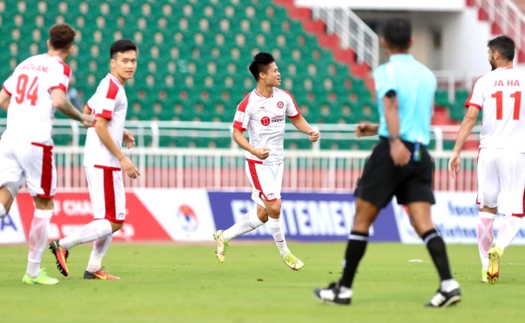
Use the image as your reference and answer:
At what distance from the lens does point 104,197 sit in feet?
31.2

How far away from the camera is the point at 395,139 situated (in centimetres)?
729

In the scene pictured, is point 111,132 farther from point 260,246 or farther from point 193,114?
point 193,114

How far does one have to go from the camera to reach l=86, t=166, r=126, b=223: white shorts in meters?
9.48

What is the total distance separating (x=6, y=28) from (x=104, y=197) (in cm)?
1561

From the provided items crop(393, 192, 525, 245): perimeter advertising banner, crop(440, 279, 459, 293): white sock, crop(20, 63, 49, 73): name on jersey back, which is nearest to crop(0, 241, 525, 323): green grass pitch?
crop(440, 279, 459, 293): white sock

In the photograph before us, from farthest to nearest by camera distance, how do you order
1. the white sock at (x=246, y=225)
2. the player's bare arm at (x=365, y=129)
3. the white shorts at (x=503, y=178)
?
the white sock at (x=246, y=225) < the white shorts at (x=503, y=178) < the player's bare arm at (x=365, y=129)

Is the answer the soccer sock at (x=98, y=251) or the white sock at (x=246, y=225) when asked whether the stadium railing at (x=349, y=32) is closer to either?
the white sock at (x=246, y=225)

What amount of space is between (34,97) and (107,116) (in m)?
0.74

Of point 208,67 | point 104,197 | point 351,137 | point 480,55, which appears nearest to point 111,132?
point 104,197

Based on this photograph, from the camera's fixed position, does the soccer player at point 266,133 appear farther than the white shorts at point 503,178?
Yes

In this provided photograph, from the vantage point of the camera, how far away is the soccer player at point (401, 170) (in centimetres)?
750

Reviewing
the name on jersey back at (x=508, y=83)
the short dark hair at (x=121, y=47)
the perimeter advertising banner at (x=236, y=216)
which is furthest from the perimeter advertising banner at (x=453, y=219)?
the short dark hair at (x=121, y=47)

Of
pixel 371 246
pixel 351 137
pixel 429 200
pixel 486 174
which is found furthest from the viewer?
pixel 351 137

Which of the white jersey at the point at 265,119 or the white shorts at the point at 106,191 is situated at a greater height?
the white jersey at the point at 265,119
